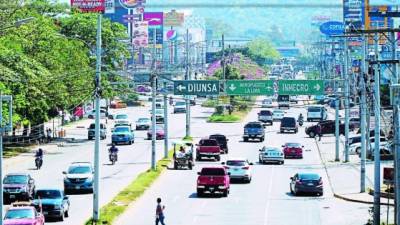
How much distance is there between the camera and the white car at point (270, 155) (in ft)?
227

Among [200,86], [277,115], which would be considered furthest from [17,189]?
[277,115]

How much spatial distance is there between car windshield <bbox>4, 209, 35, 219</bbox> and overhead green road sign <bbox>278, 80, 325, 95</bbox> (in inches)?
1298

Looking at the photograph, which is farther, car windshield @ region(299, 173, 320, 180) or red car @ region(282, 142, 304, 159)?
red car @ region(282, 142, 304, 159)

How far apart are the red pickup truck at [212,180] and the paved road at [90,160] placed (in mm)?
4169

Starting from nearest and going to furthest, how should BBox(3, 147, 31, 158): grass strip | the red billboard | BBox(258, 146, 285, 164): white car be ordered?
BBox(258, 146, 285, 164): white car → BBox(3, 147, 31, 158): grass strip → the red billboard

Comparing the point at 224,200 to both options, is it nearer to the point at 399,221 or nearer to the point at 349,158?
the point at 399,221

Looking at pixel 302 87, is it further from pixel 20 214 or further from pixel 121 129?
pixel 20 214

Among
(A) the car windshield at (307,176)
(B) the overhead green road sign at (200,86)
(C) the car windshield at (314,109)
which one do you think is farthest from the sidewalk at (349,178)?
(C) the car windshield at (314,109)

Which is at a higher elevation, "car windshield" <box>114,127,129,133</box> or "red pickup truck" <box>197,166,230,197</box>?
"car windshield" <box>114,127,129,133</box>

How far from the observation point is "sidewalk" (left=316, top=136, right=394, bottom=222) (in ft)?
160

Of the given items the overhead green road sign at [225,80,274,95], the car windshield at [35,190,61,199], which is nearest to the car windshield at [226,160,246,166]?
the overhead green road sign at [225,80,274,95]

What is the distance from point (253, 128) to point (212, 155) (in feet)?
61.2

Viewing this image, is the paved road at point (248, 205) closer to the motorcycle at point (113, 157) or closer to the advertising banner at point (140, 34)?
the motorcycle at point (113, 157)

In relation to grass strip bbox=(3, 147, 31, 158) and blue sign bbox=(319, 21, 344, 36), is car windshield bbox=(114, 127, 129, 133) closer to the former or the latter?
grass strip bbox=(3, 147, 31, 158)
